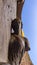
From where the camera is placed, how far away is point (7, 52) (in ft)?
2.77

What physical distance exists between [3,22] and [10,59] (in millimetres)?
126

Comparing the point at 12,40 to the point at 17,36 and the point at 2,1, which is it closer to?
the point at 17,36

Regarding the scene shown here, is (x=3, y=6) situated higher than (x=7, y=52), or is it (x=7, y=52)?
(x=3, y=6)

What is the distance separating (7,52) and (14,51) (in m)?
0.03

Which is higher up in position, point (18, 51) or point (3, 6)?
point (3, 6)

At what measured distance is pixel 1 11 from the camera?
81cm

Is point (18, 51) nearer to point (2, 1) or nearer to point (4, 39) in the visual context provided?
point (4, 39)

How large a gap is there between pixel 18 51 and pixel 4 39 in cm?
7

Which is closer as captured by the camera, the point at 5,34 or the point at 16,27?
the point at 5,34

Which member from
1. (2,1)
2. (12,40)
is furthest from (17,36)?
(2,1)

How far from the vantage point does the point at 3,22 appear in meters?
0.83

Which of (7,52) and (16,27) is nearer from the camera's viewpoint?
(7,52)

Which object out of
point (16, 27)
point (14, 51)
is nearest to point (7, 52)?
point (14, 51)

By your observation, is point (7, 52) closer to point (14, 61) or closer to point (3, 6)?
point (14, 61)
